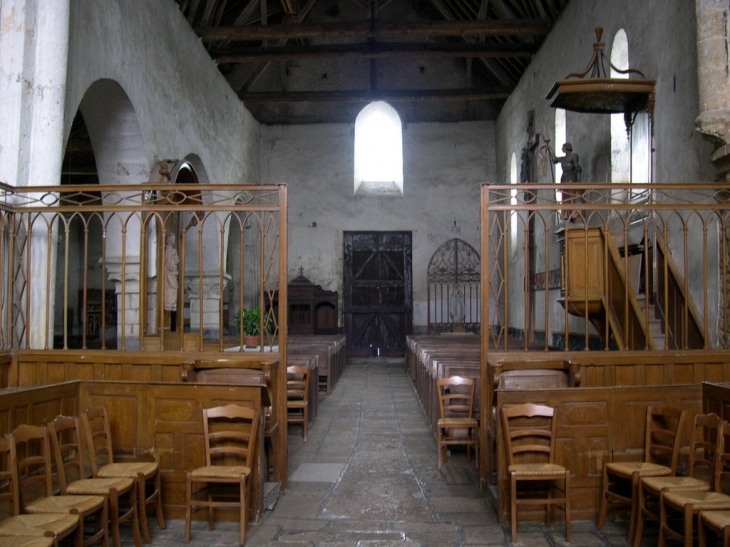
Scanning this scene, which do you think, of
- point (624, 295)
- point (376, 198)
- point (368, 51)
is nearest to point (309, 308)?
point (376, 198)

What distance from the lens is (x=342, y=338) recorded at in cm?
1227

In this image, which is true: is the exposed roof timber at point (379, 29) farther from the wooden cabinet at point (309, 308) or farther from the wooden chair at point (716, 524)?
the wooden chair at point (716, 524)

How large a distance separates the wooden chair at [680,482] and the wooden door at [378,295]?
36.9 feet

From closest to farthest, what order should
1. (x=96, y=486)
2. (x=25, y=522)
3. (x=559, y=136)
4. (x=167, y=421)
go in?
(x=25, y=522)
(x=96, y=486)
(x=167, y=421)
(x=559, y=136)

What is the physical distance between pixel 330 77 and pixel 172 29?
20.3 feet

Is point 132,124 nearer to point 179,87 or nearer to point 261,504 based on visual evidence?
point 179,87

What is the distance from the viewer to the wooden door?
15.1 m

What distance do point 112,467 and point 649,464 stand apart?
10.5 feet

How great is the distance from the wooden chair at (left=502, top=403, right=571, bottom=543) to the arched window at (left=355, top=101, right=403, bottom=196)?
38.6ft

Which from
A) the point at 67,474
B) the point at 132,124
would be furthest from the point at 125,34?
the point at 67,474

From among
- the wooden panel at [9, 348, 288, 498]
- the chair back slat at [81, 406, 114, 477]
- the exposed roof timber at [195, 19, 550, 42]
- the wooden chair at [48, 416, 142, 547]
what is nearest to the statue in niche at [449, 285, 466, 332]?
the exposed roof timber at [195, 19, 550, 42]

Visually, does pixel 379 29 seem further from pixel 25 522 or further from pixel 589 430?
pixel 25 522

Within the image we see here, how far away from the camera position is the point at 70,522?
119 inches

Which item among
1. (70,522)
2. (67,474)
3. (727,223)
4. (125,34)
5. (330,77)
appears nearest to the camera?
(70,522)
